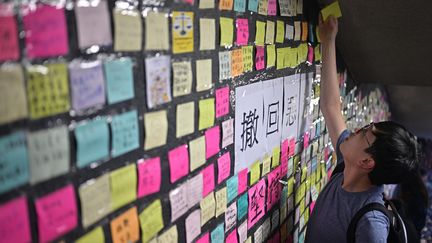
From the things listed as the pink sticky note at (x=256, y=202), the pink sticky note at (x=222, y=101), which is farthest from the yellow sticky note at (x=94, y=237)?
the pink sticky note at (x=256, y=202)

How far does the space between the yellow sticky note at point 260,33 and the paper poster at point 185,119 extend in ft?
1.35

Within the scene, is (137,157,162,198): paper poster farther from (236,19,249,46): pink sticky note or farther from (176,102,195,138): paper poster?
(236,19,249,46): pink sticky note

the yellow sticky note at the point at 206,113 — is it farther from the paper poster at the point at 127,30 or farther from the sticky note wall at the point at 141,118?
the paper poster at the point at 127,30

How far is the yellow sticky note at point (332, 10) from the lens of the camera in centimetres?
152

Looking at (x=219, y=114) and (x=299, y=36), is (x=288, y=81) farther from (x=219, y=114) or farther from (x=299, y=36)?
(x=219, y=114)

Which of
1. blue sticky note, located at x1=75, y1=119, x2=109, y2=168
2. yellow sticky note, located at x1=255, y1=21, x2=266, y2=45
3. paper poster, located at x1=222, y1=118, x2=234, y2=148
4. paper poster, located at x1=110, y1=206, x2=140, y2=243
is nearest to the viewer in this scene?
blue sticky note, located at x1=75, y1=119, x2=109, y2=168

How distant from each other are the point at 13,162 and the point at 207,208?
0.59m

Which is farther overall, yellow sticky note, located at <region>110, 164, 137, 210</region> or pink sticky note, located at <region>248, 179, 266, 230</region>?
pink sticky note, located at <region>248, 179, 266, 230</region>

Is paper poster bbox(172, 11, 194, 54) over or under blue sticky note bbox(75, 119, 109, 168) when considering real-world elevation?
over

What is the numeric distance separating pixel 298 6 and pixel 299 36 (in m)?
0.12

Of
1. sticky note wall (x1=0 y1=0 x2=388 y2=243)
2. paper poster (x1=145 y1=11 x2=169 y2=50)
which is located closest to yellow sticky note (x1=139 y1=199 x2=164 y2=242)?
sticky note wall (x1=0 y1=0 x2=388 y2=243)

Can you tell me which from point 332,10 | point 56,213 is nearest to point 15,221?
point 56,213

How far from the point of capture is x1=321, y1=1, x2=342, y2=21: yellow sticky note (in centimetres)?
152

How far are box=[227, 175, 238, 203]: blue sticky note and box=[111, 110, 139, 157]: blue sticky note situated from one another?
463mm
